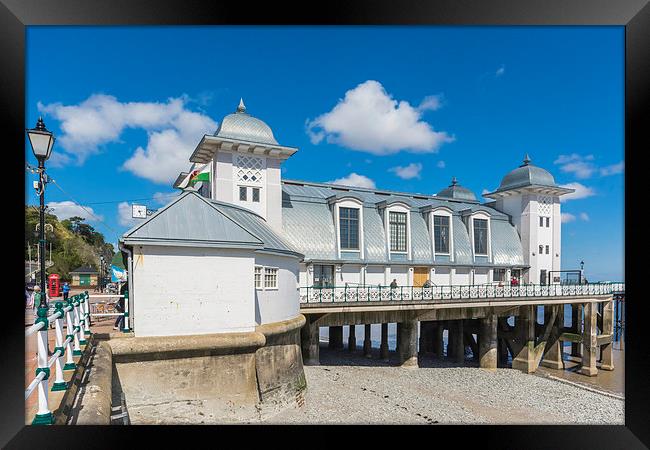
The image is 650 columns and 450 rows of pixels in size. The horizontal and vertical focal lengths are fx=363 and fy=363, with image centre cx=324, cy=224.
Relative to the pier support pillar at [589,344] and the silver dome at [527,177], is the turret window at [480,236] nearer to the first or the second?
the silver dome at [527,177]

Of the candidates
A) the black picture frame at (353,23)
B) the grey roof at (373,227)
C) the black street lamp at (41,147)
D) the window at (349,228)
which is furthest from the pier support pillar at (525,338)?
the black street lamp at (41,147)

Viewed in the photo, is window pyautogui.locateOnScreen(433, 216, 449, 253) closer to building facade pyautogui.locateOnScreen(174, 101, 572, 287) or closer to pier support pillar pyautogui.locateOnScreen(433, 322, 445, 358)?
building facade pyautogui.locateOnScreen(174, 101, 572, 287)

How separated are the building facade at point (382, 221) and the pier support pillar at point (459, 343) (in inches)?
100

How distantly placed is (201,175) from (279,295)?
8.60 m

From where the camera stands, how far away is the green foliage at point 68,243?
35325mm

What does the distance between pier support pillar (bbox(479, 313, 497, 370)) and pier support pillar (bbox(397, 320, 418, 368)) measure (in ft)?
15.2

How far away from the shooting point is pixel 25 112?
13.9 feet

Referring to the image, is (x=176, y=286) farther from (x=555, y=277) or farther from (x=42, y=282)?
(x=555, y=277)

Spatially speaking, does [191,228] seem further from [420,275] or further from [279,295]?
[420,275]

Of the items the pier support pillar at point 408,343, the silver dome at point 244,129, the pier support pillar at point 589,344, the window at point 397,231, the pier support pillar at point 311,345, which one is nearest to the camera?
the pier support pillar at point 311,345

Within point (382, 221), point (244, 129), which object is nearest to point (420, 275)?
point (382, 221)

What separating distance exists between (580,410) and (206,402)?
14.2 meters

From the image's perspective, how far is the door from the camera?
843 inches

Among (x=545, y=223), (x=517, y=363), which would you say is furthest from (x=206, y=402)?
(x=545, y=223)
